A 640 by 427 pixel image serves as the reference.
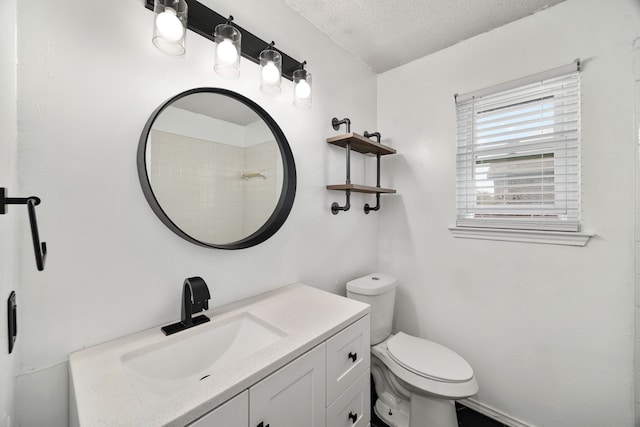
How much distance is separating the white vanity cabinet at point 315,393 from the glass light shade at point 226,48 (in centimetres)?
113

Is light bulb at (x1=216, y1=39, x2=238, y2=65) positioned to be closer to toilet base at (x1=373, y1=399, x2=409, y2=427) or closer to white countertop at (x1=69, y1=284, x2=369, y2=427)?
white countertop at (x1=69, y1=284, x2=369, y2=427)

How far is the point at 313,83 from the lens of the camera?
4.97 ft

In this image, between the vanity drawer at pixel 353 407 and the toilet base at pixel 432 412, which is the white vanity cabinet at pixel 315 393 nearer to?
the vanity drawer at pixel 353 407

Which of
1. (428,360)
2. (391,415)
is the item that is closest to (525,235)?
(428,360)

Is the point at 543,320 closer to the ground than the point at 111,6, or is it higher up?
closer to the ground

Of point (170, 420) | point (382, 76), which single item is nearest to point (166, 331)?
point (170, 420)

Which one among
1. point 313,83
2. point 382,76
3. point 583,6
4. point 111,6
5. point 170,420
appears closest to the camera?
Result: point 170,420

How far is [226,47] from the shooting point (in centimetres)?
102

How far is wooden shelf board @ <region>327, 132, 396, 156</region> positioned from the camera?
150 cm

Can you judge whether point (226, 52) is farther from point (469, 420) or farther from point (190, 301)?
point (469, 420)

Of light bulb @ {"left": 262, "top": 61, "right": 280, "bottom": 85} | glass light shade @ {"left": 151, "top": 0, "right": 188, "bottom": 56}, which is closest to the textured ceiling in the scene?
light bulb @ {"left": 262, "top": 61, "right": 280, "bottom": 85}

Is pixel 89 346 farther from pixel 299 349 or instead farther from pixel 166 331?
pixel 299 349

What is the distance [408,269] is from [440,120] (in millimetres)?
1063

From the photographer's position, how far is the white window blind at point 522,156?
1.32m
